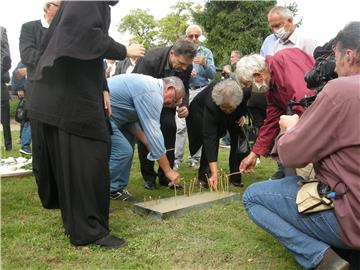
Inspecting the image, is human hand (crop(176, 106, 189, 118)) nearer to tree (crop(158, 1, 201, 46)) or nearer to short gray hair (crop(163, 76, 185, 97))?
short gray hair (crop(163, 76, 185, 97))

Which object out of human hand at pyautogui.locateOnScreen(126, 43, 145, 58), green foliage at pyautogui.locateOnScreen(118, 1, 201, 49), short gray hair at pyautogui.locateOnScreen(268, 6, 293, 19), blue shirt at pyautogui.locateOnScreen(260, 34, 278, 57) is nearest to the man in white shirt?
short gray hair at pyautogui.locateOnScreen(268, 6, 293, 19)

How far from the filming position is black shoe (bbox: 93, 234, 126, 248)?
3.07m

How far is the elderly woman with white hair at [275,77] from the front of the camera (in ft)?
12.0

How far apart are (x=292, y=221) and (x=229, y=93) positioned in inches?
78.0

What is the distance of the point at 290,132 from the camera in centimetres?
248

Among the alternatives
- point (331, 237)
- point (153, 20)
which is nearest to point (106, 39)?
point (331, 237)

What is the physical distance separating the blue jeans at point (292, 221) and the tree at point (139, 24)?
137 ft

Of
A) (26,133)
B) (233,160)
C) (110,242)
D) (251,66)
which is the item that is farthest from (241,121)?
(26,133)

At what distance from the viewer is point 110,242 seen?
3094mm

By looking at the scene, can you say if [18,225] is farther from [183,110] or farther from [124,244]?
[183,110]

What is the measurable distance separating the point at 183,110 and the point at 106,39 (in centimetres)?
233

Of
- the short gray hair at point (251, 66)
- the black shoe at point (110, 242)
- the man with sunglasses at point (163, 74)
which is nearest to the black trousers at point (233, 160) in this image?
the man with sunglasses at point (163, 74)

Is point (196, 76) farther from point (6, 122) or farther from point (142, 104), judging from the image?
point (6, 122)

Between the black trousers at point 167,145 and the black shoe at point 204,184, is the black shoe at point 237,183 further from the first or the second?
the black trousers at point 167,145
